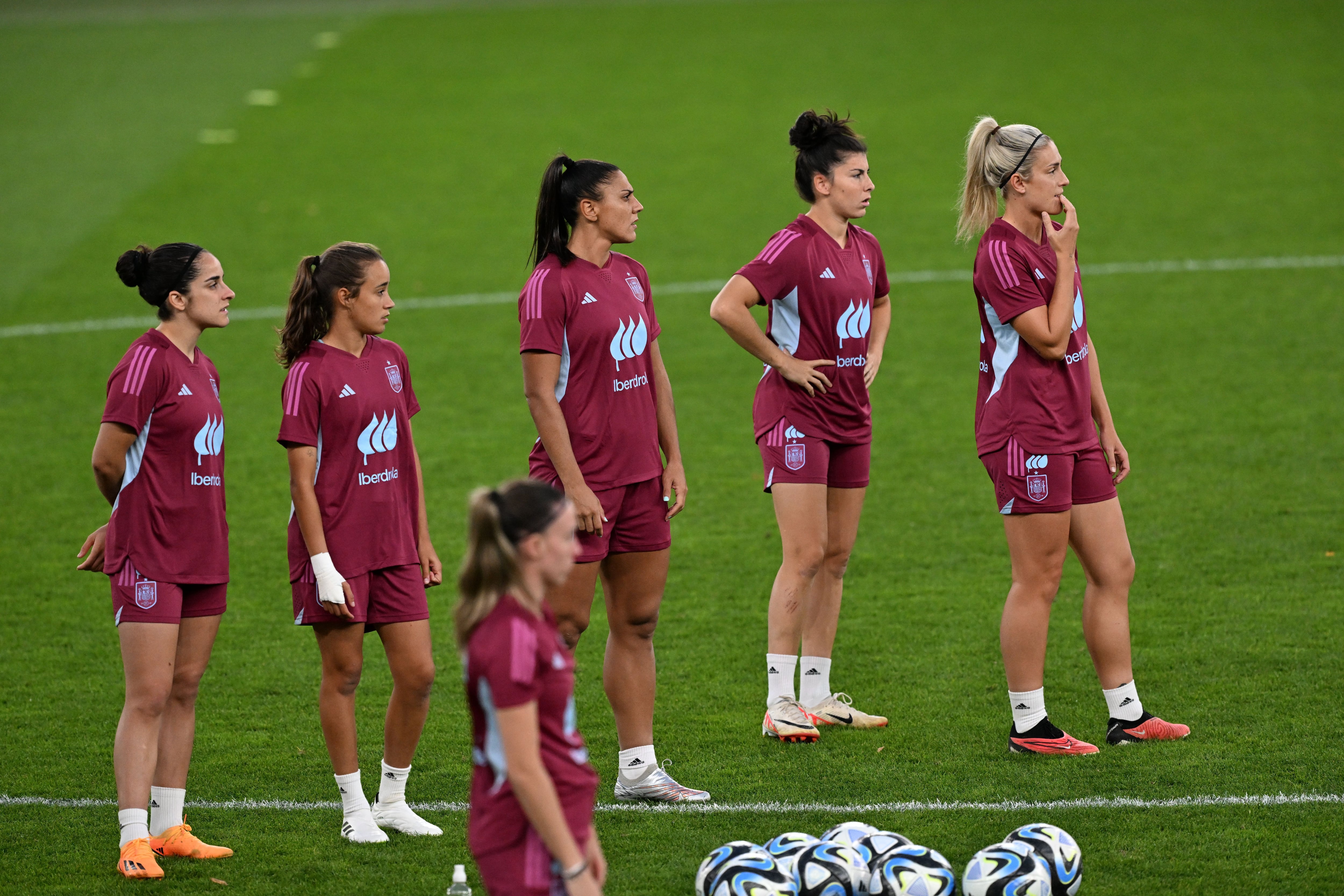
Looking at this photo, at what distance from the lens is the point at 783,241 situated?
6742 mm

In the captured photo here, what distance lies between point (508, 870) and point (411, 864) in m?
1.88

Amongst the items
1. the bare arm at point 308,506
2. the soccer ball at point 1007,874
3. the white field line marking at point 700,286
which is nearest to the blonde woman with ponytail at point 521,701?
the soccer ball at point 1007,874

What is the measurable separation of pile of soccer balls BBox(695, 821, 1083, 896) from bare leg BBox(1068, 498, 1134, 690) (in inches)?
64.6

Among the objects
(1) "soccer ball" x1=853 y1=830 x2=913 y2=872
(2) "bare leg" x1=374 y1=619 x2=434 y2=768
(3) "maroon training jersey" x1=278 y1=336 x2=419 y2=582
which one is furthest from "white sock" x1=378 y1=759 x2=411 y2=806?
(1) "soccer ball" x1=853 y1=830 x2=913 y2=872

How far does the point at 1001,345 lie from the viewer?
647 cm

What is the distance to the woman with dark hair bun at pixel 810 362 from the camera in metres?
6.71

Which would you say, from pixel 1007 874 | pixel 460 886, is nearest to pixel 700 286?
pixel 1007 874

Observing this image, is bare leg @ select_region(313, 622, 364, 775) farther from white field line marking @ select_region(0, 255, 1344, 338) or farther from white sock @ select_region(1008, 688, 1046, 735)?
white field line marking @ select_region(0, 255, 1344, 338)

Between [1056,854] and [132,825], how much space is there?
10.9 ft

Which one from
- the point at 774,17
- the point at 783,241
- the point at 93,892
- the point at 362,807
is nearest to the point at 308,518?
the point at 362,807

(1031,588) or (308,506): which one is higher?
(308,506)

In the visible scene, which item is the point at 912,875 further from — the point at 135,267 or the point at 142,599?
the point at 135,267

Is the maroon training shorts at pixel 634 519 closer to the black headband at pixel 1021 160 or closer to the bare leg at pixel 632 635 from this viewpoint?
the bare leg at pixel 632 635

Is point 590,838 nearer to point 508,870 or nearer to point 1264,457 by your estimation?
point 508,870
